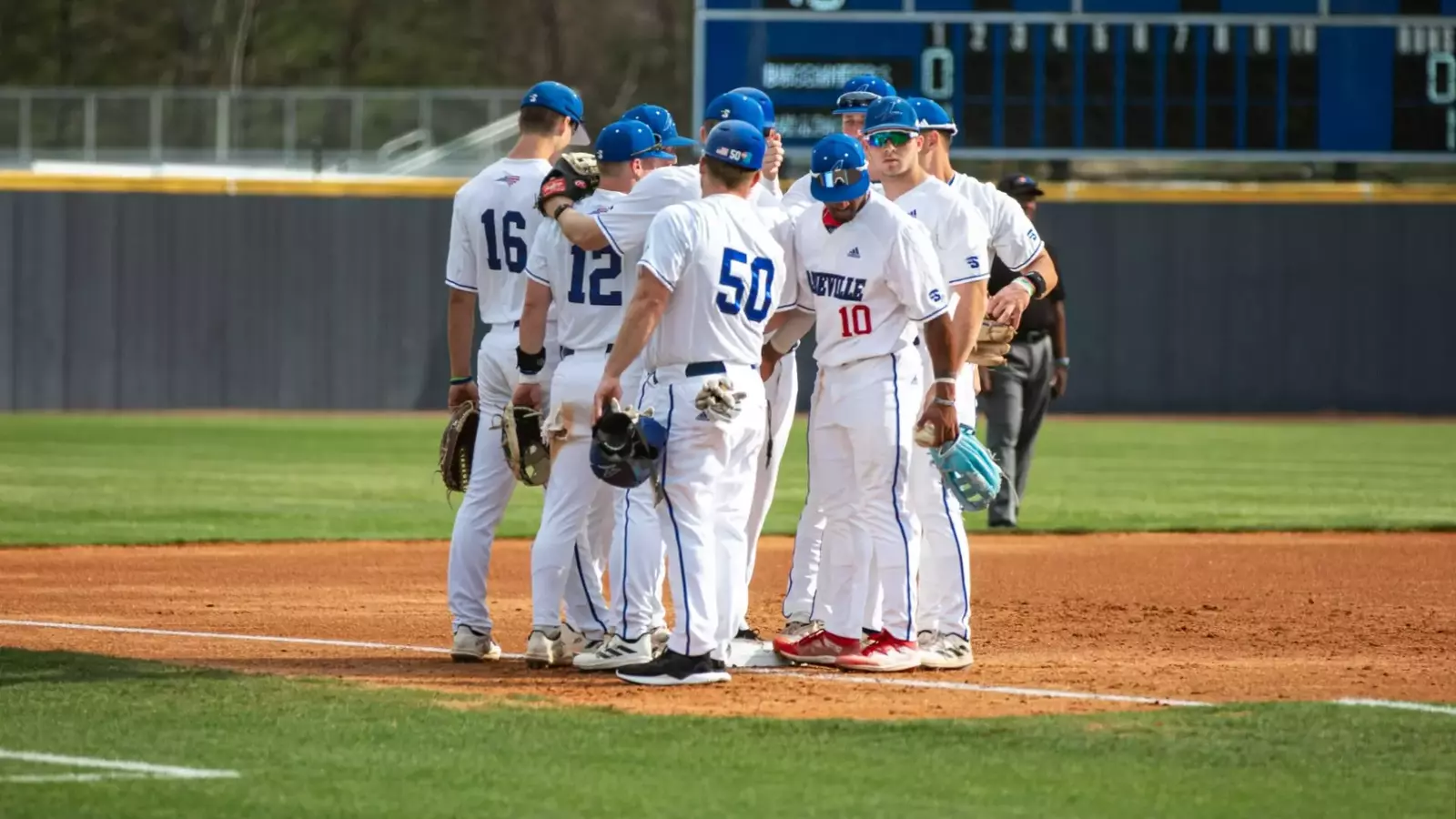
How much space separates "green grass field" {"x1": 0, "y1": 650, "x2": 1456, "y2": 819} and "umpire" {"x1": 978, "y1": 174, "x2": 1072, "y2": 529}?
5.48 m

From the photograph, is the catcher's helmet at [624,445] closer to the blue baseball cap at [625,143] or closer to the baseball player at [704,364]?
the baseball player at [704,364]

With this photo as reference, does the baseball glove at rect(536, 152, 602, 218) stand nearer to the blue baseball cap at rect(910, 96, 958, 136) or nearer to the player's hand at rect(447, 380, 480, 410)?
the player's hand at rect(447, 380, 480, 410)

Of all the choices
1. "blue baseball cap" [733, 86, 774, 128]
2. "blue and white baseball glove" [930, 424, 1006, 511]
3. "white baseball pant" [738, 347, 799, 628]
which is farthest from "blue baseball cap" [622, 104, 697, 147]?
"blue and white baseball glove" [930, 424, 1006, 511]

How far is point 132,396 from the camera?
73.5 feet

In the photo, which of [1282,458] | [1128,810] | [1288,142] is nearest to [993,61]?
[1288,142]

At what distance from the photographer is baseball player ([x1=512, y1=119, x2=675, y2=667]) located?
251 inches

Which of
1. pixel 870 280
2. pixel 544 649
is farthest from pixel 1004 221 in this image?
pixel 544 649

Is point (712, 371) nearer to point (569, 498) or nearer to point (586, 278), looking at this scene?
point (586, 278)

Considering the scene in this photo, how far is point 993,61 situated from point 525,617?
12303 mm

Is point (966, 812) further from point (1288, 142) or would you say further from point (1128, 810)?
point (1288, 142)

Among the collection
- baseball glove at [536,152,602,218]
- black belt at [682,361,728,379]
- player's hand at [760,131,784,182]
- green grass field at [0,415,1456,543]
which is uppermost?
player's hand at [760,131,784,182]

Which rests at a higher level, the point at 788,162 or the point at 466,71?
the point at 466,71

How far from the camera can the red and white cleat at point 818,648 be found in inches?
256

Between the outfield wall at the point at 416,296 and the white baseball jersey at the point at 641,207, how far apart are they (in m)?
16.1
